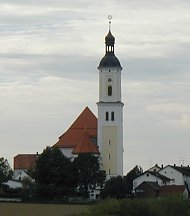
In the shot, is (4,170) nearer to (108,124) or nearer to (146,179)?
(108,124)

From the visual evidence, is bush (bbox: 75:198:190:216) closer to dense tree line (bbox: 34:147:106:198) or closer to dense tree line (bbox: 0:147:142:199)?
dense tree line (bbox: 0:147:142:199)

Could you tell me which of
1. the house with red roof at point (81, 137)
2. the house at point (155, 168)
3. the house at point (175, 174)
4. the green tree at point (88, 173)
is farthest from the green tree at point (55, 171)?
the house at point (155, 168)

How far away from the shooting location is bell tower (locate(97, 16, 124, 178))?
415 ft

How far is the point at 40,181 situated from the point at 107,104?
16491 mm

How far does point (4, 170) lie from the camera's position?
13262 cm

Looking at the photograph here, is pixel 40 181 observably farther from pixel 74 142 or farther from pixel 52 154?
pixel 74 142

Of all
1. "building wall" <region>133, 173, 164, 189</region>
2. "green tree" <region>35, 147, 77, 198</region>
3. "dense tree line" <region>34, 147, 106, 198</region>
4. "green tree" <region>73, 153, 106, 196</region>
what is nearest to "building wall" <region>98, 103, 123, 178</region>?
"green tree" <region>73, 153, 106, 196</region>

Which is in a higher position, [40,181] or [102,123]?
[102,123]

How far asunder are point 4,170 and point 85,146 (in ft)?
38.9

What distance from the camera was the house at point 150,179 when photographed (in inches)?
5231

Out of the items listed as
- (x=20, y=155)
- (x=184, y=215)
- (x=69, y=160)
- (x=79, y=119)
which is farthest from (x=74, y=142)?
(x=184, y=215)

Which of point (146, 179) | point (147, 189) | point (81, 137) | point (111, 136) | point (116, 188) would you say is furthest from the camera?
point (146, 179)

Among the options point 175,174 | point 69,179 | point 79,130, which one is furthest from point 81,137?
point 69,179

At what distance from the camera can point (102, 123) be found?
5025 inches
